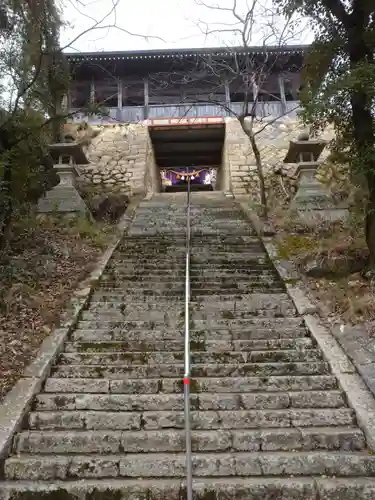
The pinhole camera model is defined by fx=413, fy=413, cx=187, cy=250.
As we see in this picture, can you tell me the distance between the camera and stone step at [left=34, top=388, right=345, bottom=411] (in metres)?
3.55

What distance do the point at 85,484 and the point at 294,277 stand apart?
409cm

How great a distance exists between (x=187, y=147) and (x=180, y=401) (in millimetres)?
13738

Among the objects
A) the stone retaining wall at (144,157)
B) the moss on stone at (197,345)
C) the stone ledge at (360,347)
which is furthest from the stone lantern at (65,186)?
the stone ledge at (360,347)

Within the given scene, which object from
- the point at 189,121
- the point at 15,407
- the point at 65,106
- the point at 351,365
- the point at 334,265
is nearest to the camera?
the point at 15,407

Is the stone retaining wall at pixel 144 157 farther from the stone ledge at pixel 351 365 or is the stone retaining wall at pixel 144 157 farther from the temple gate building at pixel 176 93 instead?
the stone ledge at pixel 351 365

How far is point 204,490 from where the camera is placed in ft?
9.17

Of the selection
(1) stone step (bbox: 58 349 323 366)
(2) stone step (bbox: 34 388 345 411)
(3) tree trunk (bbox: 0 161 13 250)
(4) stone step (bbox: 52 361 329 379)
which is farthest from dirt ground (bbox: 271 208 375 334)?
(3) tree trunk (bbox: 0 161 13 250)

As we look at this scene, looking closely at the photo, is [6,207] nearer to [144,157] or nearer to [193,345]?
[193,345]

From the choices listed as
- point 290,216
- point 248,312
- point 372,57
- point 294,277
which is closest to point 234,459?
point 248,312

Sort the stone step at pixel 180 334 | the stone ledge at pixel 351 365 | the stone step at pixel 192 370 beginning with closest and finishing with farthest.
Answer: the stone ledge at pixel 351 365
the stone step at pixel 192 370
the stone step at pixel 180 334

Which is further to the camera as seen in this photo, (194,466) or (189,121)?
(189,121)

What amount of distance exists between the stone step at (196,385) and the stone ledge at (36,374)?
16 centimetres

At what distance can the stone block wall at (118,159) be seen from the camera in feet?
41.5

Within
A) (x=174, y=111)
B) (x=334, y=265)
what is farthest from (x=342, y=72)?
(x=174, y=111)
